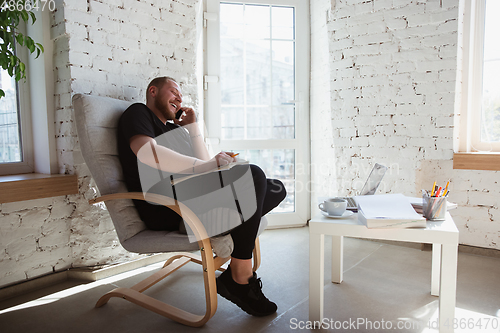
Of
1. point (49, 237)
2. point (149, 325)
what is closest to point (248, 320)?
point (149, 325)

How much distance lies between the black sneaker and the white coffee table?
24 cm

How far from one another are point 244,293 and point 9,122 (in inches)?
66.8

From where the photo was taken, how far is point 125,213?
5.30ft

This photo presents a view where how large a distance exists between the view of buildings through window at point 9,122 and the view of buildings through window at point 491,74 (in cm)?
311

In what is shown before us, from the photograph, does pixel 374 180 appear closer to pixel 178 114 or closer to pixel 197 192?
pixel 197 192

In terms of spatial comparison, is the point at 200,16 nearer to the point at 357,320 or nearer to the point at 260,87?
the point at 260,87

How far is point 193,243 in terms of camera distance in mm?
1439

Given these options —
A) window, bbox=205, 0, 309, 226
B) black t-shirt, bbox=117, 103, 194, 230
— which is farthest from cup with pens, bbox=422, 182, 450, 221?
window, bbox=205, 0, 309, 226

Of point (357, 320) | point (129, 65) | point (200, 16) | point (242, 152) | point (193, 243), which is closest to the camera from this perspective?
point (193, 243)

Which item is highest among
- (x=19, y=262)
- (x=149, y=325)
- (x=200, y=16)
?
(x=200, y=16)

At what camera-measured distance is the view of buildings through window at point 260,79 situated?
2.94m

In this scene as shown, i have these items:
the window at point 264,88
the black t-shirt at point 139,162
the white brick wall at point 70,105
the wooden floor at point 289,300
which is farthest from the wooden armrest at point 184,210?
the window at point 264,88

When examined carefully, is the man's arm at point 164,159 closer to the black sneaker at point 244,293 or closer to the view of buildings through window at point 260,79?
the black sneaker at point 244,293

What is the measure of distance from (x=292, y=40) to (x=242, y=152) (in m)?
1.10
